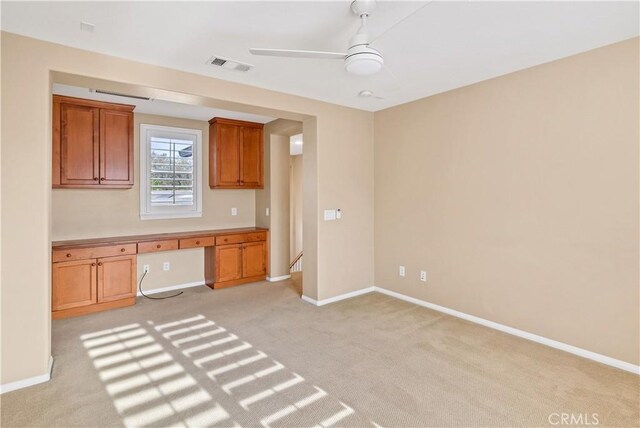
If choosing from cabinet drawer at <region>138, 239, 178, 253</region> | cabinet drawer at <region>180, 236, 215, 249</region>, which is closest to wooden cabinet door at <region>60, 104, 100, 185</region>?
cabinet drawer at <region>138, 239, 178, 253</region>

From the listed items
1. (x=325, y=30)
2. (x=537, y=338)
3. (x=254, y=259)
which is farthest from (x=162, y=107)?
(x=537, y=338)

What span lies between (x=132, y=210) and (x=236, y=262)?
160cm

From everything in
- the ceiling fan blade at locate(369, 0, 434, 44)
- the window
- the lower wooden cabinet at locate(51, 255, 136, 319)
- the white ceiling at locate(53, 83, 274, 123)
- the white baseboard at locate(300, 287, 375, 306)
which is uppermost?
the white ceiling at locate(53, 83, 274, 123)

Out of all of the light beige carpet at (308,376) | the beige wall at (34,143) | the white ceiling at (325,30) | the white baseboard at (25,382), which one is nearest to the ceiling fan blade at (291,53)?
the white ceiling at (325,30)

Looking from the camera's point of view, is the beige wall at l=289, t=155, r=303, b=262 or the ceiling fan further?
the beige wall at l=289, t=155, r=303, b=262

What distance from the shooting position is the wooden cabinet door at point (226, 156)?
499cm

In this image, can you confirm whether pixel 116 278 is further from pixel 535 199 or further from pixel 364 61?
pixel 535 199

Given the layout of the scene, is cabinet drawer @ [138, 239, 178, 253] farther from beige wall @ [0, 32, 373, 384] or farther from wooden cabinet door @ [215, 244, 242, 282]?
beige wall @ [0, 32, 373, 384]

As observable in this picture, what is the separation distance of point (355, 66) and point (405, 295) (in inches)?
121

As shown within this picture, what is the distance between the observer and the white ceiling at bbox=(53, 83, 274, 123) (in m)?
3.70

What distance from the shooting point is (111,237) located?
4375 mm

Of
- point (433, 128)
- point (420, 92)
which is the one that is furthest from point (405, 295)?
point (420, 92)

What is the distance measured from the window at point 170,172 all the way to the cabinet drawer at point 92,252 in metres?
0.72

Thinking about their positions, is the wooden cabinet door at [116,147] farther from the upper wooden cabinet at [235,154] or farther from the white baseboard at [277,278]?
the white baseboard at [277,278]
